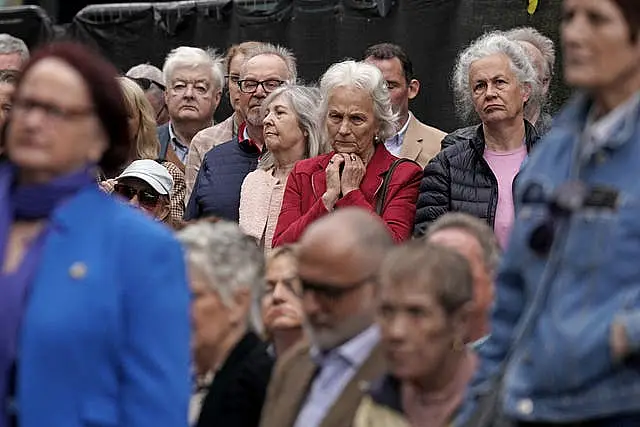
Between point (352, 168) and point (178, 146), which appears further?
point (178, 146)

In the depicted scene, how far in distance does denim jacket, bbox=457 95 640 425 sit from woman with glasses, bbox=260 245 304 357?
1911mm

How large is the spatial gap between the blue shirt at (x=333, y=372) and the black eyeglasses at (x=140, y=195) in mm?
3670

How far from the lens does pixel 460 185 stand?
7887 mm

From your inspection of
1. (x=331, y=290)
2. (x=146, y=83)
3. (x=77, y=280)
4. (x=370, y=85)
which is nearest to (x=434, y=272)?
(x=331, y=290)

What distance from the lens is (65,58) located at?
4.80 m

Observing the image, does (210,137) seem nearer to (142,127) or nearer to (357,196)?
(142,127)

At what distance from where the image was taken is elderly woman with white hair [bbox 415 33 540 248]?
780 centimetres

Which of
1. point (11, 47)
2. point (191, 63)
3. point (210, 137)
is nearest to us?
point (210, 137)

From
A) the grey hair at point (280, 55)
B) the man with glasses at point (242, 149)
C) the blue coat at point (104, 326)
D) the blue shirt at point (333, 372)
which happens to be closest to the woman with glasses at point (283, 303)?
the blue shirt at point (333, 372)

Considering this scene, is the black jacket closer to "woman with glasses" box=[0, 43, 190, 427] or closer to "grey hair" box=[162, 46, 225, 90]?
"woman with glasses" box=[0, 43, 190, 427]

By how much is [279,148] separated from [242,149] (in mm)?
515

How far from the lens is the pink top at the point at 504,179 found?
25.2 ft

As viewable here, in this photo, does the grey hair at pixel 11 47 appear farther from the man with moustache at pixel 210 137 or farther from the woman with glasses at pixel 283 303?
the woman with glasses at pixel 283 303

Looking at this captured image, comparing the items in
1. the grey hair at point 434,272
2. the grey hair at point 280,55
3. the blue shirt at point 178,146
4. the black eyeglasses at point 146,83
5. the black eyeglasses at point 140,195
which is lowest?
the blue shirt at point 178,146
